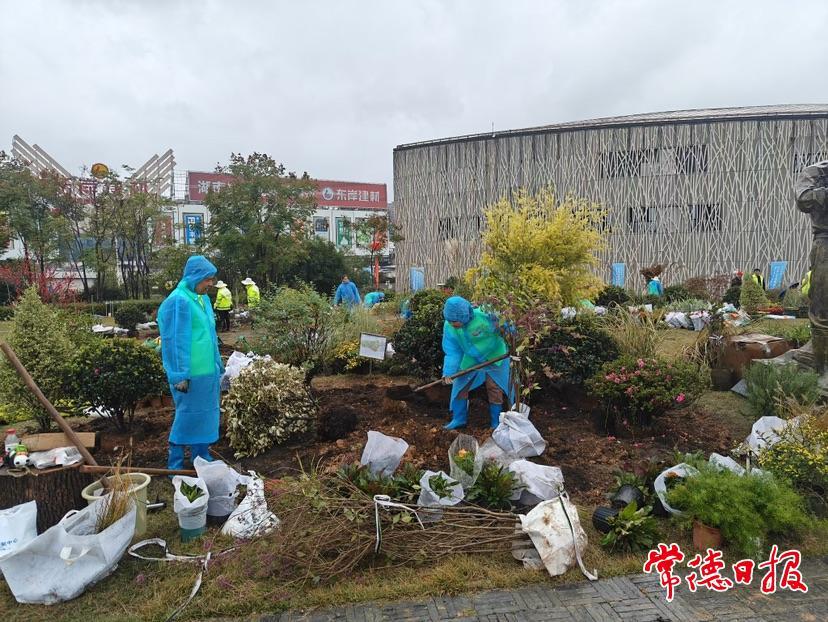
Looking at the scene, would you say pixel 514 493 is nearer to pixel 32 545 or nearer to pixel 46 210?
pixel 32 545

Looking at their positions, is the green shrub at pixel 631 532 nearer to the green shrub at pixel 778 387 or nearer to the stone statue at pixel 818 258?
the green shrub at pixel 778 387

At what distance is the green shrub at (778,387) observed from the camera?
5398 millimetres

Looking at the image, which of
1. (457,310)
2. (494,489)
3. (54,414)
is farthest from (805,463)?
(54,414)

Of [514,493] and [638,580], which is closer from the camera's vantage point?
[638,580]

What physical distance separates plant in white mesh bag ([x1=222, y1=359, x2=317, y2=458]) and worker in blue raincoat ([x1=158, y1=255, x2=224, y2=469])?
450mm

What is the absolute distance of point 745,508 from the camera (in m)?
3.26

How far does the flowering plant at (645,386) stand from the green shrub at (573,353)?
63cm

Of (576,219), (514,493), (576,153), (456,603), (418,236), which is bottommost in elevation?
(456,603)

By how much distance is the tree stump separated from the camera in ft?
11.9

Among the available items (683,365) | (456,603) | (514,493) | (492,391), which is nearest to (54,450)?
(456,603)

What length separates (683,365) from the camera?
5.42 metres

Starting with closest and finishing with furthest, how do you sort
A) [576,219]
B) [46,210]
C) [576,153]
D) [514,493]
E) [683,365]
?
1. [514,493]
2. [683,365]
3. [576,219]
4. [46,210]
5. [576,153]

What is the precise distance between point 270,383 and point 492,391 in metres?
2.12

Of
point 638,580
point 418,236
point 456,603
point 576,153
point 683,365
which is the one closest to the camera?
point 456,603
